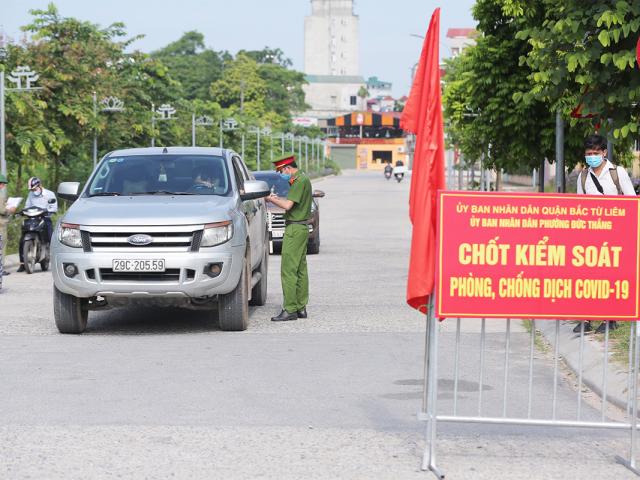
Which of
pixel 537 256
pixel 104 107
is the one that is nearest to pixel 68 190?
pixel 537 256

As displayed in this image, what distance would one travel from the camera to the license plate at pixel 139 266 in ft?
38.4

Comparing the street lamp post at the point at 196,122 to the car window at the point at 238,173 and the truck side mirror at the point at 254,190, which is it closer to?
the car window at the point at 238,173

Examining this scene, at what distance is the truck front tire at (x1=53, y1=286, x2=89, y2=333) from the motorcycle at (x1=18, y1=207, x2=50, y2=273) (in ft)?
26.1

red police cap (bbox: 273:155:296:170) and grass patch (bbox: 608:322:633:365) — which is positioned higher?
red police cap (bbox: 273:155:296:170)

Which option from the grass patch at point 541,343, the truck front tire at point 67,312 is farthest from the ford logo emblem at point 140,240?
the grass patch at point 541,343

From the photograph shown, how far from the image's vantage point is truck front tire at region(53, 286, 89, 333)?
12008 millimetres

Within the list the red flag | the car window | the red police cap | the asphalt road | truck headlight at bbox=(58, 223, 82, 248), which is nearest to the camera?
the red flag

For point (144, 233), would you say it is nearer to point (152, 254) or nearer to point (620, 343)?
point (152, 254)

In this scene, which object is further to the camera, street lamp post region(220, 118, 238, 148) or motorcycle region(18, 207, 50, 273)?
street lamp post region(220, 118, 238, 148)

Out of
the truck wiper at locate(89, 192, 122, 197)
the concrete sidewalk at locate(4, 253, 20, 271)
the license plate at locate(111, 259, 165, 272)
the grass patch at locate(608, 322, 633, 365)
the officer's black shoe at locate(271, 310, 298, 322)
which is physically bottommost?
the concrete sidewalk at locate(4, 253, 20, 271)

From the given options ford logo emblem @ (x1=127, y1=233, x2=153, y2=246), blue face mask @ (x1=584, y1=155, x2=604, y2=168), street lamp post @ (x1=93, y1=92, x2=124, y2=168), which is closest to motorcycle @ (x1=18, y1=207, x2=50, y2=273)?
ford logo emblem @ (x1=127, y1=233, x2=153, y2=246)

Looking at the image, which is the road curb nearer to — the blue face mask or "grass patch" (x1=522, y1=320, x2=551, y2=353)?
"grass patch" (x1=522, y1=320, x2=551, y2=353)

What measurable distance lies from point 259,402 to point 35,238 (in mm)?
12401

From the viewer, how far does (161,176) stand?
13117 mm
